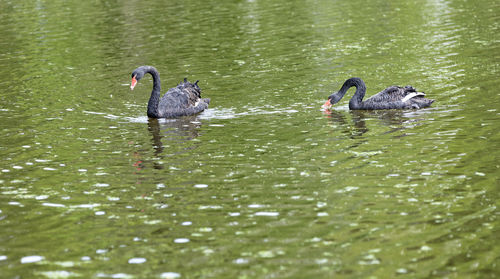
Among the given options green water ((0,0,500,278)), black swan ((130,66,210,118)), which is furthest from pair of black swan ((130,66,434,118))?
green water ((0,0,500,278))

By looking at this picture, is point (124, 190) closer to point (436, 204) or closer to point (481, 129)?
point (436, 204)

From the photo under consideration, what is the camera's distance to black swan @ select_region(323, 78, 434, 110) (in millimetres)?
19938

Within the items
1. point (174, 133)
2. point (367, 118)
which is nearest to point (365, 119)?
point (367, 118)

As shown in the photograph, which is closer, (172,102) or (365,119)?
(365,119)

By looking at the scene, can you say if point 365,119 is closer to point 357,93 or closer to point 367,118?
point 367,118

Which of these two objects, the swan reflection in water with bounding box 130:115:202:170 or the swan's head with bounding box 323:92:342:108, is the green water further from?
the swan's head with bounding box 323:92:342:108

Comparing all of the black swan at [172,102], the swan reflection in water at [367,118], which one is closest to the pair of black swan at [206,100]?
the black swan at [172,102]

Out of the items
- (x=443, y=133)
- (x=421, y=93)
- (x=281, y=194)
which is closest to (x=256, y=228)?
(x=281, y=194)

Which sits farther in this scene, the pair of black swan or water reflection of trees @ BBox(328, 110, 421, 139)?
the pair of black swan

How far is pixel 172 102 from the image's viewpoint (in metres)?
21.1

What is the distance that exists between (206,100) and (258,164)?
23.6 ft

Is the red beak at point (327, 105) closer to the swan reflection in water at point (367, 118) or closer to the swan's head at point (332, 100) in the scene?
the swan's head at point (332, 100)

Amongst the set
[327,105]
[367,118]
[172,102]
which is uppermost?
[172,102]

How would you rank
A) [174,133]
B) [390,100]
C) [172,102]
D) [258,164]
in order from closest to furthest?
[258,164] → [174,133] → [390,100] → [172,102]
